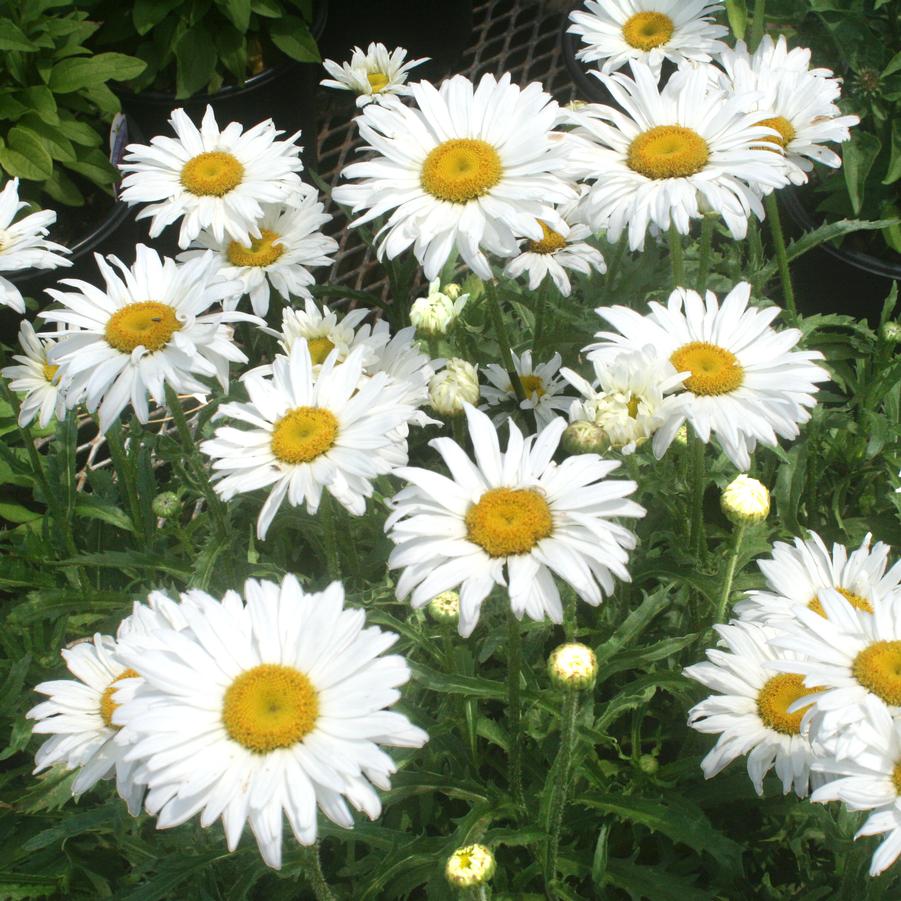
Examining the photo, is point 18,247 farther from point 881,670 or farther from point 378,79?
point 881,670

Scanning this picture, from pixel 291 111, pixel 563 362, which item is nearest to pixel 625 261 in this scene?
pixel 563 362

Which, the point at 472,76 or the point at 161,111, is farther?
the point at 472,76

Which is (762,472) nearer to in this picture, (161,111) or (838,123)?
(838,123)

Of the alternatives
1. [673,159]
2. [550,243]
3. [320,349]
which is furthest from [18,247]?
[673,159]

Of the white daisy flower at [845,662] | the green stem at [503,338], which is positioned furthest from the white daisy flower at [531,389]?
the white daisy flower at [845,662]

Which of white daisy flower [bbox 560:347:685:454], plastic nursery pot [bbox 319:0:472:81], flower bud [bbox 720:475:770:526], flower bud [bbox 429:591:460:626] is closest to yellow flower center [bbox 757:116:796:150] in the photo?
white daisy flower [bbox 560:347:685:454]

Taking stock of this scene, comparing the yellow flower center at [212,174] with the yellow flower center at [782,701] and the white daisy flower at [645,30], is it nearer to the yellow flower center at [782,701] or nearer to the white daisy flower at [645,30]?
the white daisy flower at [645,30]
